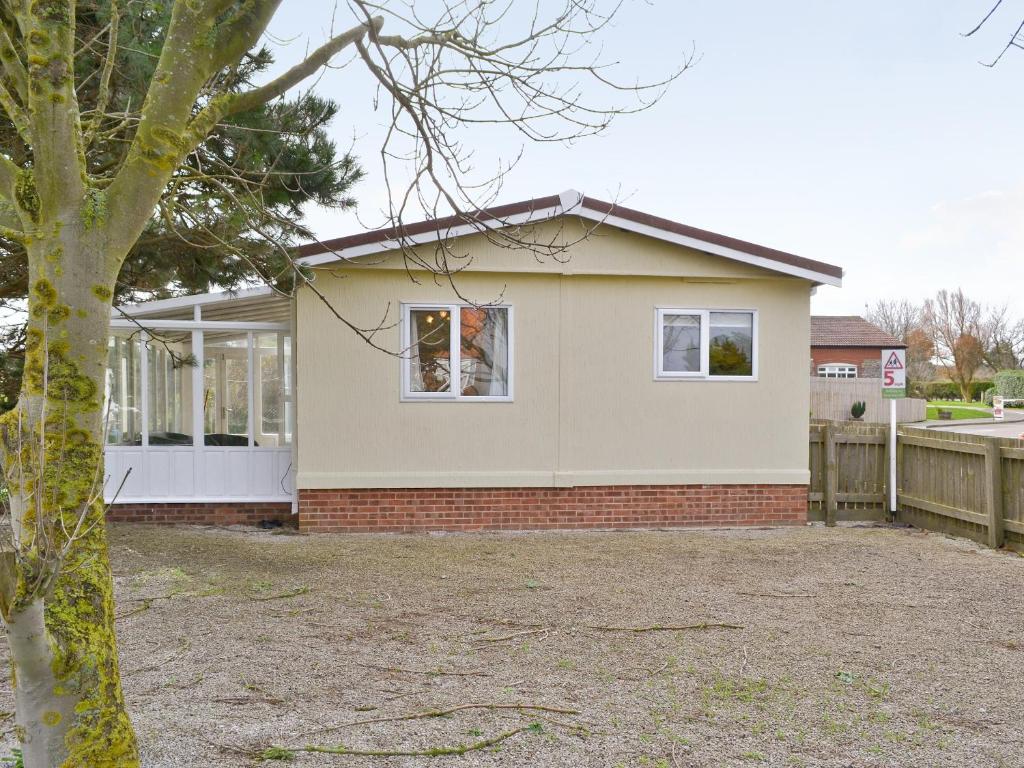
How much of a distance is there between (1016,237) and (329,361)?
4286 cm

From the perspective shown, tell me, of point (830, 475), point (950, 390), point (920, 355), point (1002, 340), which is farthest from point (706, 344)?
point (1002, 340)

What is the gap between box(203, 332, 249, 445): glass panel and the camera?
10.6m

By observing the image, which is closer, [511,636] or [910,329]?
[511,636]

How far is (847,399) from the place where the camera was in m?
34.3

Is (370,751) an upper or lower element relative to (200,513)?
lower

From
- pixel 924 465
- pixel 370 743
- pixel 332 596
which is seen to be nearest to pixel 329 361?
pixel 332 596

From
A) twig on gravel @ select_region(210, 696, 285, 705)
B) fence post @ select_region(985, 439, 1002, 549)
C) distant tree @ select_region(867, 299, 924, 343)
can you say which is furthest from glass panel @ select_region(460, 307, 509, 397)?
distant tree @ select_region(867, 299, 924, 343)

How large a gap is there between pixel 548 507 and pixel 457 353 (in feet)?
7.05

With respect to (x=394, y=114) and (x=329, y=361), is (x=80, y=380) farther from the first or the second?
(x=329, y=361)

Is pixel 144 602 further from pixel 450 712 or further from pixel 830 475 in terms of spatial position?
pixel 830 475

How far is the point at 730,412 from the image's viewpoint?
35.0 feet

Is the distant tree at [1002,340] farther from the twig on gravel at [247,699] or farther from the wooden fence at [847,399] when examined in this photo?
the twig on gravel at [247,699]

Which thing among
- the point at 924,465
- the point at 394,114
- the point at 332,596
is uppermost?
the point at 394,114

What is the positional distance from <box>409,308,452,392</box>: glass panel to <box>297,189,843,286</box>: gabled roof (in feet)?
2.91
